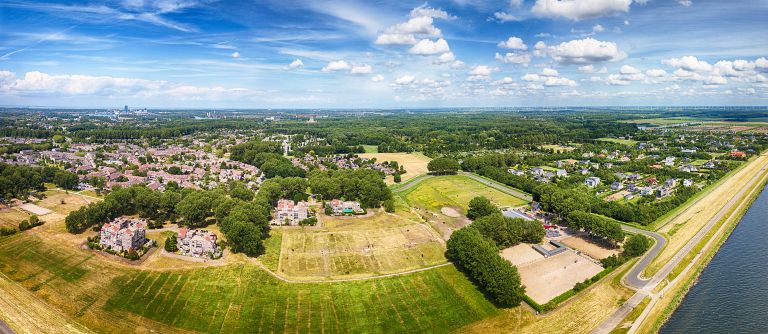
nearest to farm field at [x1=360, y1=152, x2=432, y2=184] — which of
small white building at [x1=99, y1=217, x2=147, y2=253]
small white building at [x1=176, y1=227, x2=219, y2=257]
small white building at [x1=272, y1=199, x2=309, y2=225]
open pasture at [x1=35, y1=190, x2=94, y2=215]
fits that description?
small white building at [x1=272, y1=199, x2=309, y2=225]

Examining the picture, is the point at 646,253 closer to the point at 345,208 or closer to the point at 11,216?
the point at 345,208

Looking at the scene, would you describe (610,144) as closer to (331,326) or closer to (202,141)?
(331,326)

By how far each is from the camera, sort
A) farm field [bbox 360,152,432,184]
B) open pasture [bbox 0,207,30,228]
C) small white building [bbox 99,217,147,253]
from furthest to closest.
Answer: farm field [bbox 360,152,432,184]
open pasture [bbox 0,207,30,228]
small white building [bbox 99,217,147,253]

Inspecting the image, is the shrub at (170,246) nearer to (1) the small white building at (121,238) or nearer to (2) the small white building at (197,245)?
(2) the small white building at (197,245)

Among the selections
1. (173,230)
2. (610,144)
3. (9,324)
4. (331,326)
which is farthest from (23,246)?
(610,144)

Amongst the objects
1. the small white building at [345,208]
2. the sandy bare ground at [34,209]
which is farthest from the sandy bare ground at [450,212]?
the sandy bare ground at [34,209]

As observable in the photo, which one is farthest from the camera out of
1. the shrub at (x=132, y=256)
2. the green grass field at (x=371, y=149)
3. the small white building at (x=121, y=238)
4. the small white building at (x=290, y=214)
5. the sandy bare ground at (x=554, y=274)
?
the green grass field at (x=371, y=149)

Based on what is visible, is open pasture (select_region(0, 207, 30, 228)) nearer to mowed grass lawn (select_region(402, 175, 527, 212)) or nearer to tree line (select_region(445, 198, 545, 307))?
mowed grass lawn (select_region(402, 175, 527, 212))
